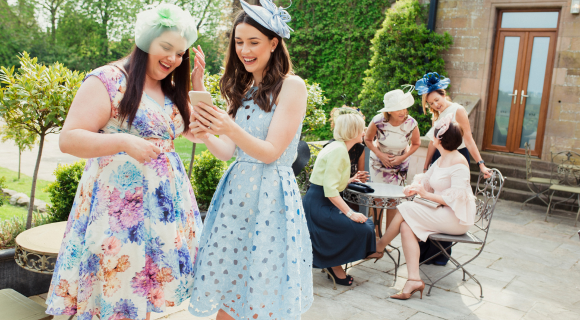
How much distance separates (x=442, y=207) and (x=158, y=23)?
289 cm

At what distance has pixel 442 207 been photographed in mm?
3662

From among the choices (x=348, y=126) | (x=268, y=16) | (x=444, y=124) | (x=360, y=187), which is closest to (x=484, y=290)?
(x=360, y=187)

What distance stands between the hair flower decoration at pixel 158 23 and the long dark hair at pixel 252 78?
27 centimetres

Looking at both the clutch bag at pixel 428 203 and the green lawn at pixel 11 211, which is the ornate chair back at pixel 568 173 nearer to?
the clutch bag at pixel 428 203

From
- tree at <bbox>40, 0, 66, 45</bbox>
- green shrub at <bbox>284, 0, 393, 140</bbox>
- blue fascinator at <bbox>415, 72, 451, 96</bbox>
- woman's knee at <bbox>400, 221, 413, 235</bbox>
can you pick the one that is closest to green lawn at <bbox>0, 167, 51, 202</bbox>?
woman's knee at <bbox>400, 221, 413, 235</bbox>

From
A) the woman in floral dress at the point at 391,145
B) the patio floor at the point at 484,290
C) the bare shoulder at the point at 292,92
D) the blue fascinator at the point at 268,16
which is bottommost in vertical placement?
the patio floor at the point at 484,290

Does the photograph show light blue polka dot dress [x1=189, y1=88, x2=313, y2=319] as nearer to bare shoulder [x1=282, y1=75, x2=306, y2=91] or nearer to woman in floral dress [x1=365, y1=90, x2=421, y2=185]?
bare shoulder [x1=282, y1=75, x2=306, y2=91]

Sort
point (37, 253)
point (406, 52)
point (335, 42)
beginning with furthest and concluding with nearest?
point (335, 42), point (406, 52), point (37, 253)

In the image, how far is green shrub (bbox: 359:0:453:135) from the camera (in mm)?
8867

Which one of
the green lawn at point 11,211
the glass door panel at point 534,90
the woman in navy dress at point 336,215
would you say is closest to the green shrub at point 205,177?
the woman in navy dress at point 336,215

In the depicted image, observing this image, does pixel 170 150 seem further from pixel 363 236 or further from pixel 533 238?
pixel 533 238

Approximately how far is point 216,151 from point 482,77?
26.6 feet

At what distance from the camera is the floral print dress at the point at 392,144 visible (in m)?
4.79

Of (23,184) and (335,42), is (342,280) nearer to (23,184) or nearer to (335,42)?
(23,184)
